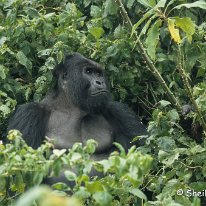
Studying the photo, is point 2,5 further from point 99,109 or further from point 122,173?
point 122,173

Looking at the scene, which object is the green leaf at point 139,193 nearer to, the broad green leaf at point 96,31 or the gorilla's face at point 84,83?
the gorilla's face at point 84,83

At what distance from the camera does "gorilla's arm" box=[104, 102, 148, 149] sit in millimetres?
6258

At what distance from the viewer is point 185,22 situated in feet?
14.9

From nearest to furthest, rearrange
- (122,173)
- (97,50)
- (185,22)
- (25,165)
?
(122,173) → (25,165) → (185,22) → (97,50)

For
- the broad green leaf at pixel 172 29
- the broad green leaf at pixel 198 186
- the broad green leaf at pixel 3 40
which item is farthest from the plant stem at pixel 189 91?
the broad green leaf at pixel 3 40

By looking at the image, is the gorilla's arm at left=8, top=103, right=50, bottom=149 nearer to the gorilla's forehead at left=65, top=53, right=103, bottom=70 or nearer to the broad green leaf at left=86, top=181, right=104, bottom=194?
the gorilla's forehead at left=65, top=53, right=103, bottom=70

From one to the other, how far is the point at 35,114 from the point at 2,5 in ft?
4.34

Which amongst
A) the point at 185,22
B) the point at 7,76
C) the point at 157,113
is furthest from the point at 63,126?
the point at 185,22

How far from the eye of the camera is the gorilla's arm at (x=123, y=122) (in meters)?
6.26

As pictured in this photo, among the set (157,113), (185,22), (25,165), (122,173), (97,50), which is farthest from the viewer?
(97,50)

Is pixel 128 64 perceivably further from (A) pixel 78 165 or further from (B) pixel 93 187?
(B) pixel 93 187

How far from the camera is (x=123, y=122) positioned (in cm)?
630

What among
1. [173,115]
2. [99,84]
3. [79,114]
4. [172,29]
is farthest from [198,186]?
[79,114]

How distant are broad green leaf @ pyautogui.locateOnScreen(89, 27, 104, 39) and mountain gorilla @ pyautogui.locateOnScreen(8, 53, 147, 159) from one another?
0.82 feet
